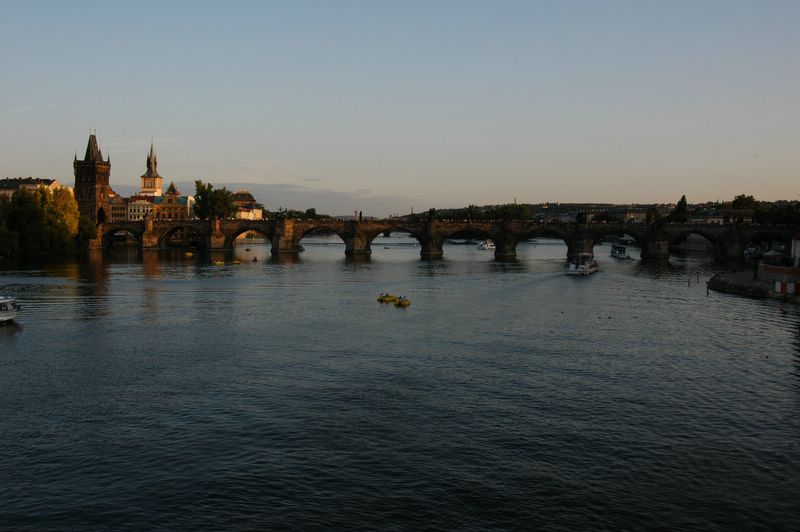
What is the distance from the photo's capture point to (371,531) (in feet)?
67.2

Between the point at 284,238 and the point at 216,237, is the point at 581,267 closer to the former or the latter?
the point at 284,238

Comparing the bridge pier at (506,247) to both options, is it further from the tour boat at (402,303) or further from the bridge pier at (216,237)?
the tour boat at (402,303)

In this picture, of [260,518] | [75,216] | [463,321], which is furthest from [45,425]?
[75,216]

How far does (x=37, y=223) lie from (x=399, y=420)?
110791mm

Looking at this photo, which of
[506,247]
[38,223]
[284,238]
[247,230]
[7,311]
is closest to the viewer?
[7,311]

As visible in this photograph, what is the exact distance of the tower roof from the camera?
189275 millimetres

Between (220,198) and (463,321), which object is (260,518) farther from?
(220,198)

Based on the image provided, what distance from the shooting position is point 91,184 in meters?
188

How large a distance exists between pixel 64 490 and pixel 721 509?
65.9 ft

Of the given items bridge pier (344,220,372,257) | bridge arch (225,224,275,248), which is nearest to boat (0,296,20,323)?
bridge pier (344,220,372,257)

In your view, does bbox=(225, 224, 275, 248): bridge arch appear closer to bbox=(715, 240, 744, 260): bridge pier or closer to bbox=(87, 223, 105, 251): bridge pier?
bbox=(87, 223, 105, 251): bridge pier

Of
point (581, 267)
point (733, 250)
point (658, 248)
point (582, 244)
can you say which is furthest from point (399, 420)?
point (733, 250)

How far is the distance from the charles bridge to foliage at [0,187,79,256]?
22.1 meters

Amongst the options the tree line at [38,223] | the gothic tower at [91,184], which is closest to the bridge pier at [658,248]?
the tree line at [38,223]
